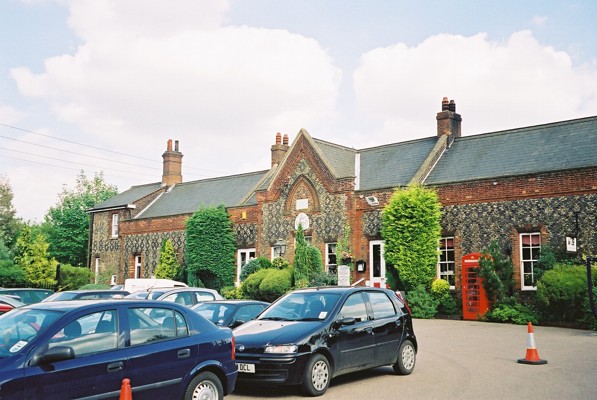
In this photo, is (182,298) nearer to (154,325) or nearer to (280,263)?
(154,325)

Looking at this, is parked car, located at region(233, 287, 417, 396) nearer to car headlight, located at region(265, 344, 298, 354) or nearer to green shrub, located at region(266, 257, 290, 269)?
car headlight, located at region(265, 344, 298, 354)

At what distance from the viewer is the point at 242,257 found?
1302 inches

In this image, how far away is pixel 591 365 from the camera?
12.4 m

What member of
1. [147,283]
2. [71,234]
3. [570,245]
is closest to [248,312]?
[570,245]

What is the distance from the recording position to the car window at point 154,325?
743cm

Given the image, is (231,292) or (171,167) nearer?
(231,292)

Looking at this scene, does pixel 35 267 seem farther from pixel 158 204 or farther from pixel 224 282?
pixel 224 282

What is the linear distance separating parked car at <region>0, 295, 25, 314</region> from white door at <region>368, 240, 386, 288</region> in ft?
45.0

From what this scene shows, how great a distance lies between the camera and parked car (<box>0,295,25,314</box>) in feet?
51.3

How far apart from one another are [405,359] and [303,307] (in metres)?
2.28

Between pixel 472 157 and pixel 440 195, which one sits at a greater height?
pixel 472 157

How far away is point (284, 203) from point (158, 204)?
1382cm

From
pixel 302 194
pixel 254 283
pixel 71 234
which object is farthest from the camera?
pixel 71 234

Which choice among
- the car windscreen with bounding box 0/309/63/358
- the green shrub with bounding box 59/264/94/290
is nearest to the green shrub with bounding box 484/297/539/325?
the car windscreen with bounding box 0/309/63/358
